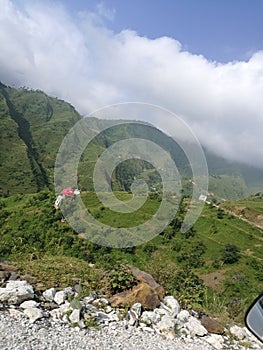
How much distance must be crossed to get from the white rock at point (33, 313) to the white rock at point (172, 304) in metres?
2.23

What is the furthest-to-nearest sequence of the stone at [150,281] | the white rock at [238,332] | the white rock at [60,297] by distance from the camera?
the stone at [150,281], the white rock at [238,332], the white rock at [60,297]

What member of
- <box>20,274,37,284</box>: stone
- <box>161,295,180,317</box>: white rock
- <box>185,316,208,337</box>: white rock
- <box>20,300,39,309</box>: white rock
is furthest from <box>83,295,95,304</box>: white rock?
<box>185,316,208,337</box>: white rock

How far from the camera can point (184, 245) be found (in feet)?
193

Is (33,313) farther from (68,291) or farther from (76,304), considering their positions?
(68,291)

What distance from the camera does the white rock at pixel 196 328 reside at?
5402 millimetres

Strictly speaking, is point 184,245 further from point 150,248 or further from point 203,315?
point 203,315

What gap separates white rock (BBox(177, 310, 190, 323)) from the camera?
564 cm

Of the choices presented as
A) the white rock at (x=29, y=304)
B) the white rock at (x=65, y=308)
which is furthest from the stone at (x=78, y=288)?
the white rock at (x=29, y=304)

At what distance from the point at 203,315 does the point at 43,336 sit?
3.05m

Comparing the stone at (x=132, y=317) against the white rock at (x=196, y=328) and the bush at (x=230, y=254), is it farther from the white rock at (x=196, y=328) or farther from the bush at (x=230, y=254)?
the bush at (x=230, y=254)

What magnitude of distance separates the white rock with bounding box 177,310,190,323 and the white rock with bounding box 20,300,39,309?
2.36 m

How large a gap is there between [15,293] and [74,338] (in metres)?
1.18

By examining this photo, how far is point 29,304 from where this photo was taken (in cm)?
494

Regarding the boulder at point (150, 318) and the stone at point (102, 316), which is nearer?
the stone at point (102, 316)
